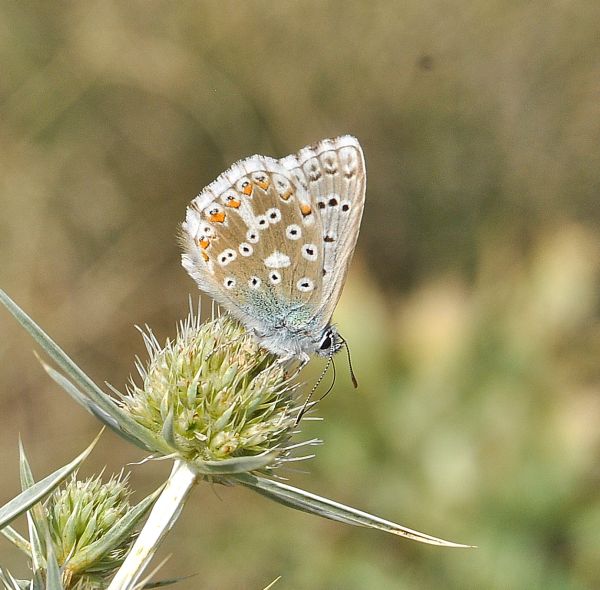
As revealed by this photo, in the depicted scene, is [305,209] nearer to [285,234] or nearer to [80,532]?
[285,234]

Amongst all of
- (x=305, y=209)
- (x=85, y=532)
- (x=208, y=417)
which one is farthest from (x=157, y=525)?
(x=305, y=209)

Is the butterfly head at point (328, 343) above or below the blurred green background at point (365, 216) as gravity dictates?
above

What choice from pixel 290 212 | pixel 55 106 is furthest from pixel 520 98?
pixel 290 212

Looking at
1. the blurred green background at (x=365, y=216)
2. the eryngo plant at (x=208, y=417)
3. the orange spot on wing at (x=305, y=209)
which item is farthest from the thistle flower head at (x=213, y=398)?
the blurred green background at (x=365, y=216)

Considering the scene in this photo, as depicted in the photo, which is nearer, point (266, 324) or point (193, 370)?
point (193, 370)

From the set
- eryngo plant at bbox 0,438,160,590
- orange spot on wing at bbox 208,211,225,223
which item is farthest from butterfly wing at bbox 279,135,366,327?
eryngo plant at bbox 0,438,160,590

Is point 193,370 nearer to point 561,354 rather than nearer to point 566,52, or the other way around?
point 561,354

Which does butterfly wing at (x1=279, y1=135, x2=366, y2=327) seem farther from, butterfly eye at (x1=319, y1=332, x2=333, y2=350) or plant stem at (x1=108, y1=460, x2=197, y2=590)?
plant stem at (x1=108, y1=460, x2=197, y2=590)

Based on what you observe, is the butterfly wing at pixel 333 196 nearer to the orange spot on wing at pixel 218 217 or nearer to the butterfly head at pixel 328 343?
the butterfly head at pixel 328 343
